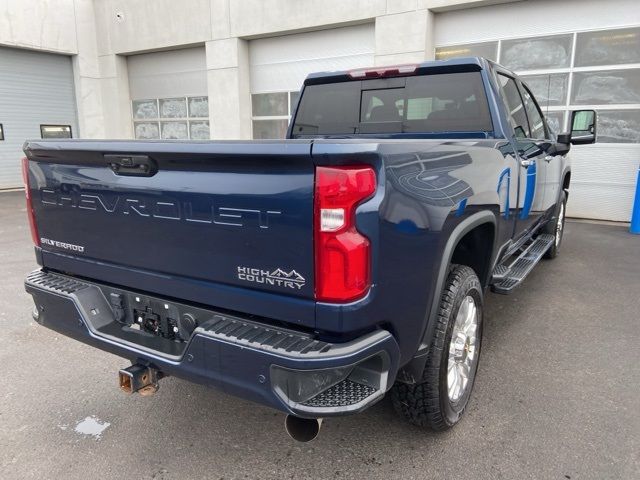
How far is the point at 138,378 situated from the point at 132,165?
966 mm

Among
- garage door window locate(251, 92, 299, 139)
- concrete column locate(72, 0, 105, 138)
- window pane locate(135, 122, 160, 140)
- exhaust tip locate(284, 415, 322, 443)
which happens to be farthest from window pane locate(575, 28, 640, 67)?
concrete column locate(72, 0, 105, 138)

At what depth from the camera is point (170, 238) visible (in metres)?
2.11

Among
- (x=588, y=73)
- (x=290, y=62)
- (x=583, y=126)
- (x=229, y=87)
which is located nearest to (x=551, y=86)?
(x=588, y=73)

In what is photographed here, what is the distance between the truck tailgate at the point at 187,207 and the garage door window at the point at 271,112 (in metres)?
10.0

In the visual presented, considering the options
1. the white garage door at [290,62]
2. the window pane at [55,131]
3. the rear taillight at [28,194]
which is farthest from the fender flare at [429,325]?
the window pane at [55,131]

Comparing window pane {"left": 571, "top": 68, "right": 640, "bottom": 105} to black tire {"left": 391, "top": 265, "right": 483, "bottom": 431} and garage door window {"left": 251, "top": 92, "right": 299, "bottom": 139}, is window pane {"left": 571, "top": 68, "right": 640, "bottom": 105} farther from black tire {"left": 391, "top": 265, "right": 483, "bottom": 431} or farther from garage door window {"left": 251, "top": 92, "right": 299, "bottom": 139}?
black tire {"left": 391, "top": 265, "right": 483, "bottom": 431}

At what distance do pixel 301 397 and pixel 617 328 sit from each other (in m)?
3.36

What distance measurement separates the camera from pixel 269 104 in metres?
12.6

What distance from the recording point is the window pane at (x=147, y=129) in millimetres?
15109

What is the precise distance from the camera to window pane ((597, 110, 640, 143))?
335 inches

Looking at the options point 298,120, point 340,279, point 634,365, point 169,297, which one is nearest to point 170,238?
point 169,297

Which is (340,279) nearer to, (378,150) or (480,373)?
(378,150)

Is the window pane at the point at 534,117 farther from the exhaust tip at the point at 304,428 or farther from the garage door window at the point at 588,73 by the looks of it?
the garage door window at the point at 588,73

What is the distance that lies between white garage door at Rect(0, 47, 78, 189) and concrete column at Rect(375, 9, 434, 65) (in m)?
10.7
